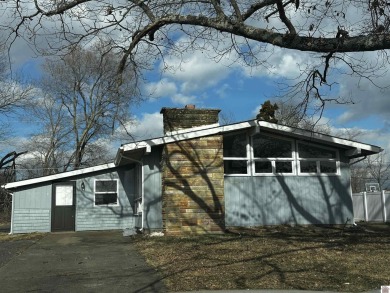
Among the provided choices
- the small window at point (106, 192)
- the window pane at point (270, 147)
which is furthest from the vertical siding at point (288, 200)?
the small window at point (106, 192)

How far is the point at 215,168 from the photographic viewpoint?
15633 millimetres

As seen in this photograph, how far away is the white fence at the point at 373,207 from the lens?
2259 cm

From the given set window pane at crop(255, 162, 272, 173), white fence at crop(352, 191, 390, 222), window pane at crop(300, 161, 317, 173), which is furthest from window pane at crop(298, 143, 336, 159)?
white fence at crop(352, 191, 390, 222)

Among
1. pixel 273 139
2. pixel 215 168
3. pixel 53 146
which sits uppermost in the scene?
pixel 53 146

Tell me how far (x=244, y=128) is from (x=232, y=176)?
1.76m

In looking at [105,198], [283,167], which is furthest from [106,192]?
[283,167]

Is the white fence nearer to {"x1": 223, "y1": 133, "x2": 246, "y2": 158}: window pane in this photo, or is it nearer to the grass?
the grass

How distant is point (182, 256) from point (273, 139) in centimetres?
767

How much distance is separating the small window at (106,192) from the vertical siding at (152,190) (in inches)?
184

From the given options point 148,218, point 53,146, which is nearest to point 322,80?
point 148,218

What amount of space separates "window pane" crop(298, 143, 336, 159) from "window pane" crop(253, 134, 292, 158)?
1.54 feet

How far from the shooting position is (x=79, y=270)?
31.9 ft

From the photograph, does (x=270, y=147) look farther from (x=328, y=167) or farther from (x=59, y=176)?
(x=59, y=176)

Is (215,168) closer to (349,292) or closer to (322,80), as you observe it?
(322,80)
